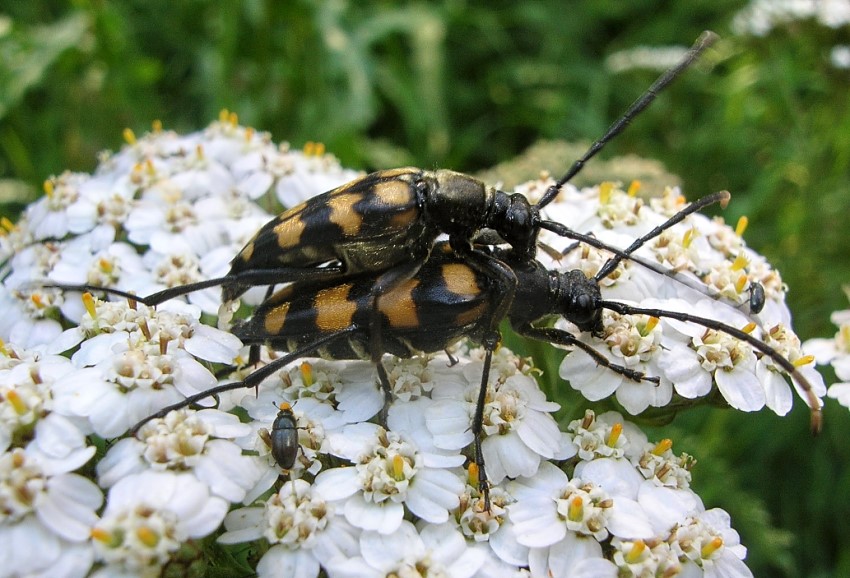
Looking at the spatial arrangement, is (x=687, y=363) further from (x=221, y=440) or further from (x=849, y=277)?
(x=849, y=277)

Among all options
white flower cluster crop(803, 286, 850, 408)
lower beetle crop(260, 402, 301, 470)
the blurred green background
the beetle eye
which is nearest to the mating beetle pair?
the beetle eye

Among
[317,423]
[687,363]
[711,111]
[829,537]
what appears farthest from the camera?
[711,111]

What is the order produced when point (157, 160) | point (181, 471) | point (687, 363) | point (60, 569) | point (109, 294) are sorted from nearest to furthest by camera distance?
1. point (60, 569)
2. point (181, 471)
3. point (687, 363)
4. point (109, 294)
5. point (157, 160)

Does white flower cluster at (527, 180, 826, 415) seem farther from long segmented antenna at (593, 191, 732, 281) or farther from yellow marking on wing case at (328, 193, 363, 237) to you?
yellow marking on wing case at (328, 193, 363, 237)

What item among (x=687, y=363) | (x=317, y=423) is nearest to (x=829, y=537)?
(x=687, y=363)

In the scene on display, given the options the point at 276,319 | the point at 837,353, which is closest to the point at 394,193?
the point at 276,319

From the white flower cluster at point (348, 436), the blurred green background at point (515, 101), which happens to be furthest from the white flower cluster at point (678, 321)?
the blurred green background at point (515, 101)
